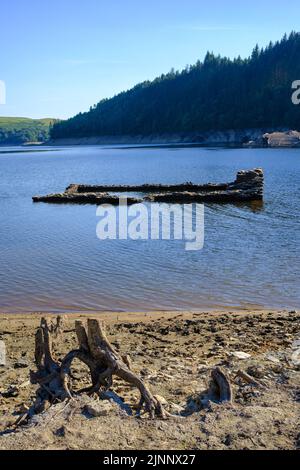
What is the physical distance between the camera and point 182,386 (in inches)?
328

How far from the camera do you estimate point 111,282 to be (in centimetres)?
1711

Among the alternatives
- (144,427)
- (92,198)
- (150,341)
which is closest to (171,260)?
(150,341)

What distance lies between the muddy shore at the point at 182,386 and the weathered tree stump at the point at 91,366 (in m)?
0.32

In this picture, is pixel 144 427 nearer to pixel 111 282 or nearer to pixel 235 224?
pixel 111 282

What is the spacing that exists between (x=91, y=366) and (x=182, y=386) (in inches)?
60.9

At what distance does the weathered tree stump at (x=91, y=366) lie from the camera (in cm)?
740

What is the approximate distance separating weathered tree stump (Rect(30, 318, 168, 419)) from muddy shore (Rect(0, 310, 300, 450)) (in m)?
0.32

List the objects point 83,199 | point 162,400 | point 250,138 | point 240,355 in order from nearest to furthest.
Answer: point 162,400, point 240,355, point 83,199, point 250,138

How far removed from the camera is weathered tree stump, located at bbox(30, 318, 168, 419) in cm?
740

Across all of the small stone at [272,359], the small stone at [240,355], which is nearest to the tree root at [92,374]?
the small stone at [272,359]

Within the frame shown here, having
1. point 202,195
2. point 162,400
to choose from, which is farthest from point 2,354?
point 202,195

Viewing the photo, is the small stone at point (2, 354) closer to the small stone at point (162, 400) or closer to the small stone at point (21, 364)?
the small stone at point (21, 364)

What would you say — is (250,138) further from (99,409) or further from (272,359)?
(99,409)

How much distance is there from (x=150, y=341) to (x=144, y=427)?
4.65 metres
